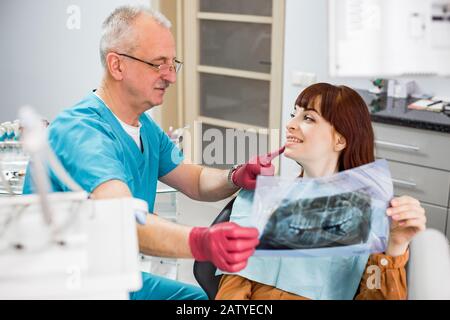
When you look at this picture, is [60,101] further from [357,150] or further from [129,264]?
[129,264]

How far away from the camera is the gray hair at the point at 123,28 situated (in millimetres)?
1681

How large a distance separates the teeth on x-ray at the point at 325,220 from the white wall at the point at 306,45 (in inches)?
80.1

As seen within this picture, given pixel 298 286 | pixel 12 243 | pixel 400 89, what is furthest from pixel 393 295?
pixel 400 89

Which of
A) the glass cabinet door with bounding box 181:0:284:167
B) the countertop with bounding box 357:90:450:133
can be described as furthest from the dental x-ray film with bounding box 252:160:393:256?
the glass cabinet door with bounding box 181:0:284:167

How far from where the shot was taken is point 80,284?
3.03 ft

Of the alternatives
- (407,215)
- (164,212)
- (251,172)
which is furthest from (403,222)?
(164,212)

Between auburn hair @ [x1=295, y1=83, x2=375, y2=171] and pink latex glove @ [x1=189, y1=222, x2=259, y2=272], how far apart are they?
482 millimetres

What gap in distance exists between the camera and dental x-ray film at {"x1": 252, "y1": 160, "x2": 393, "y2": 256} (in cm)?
132

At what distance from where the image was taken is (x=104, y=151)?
1472mm

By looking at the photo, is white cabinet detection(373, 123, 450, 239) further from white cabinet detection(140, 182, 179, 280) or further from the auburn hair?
the auburn hair

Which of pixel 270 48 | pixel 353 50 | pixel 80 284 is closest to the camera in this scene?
pixel 80 284

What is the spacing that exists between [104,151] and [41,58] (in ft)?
9.81

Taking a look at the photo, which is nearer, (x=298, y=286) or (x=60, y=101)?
(x=298, y=286)
